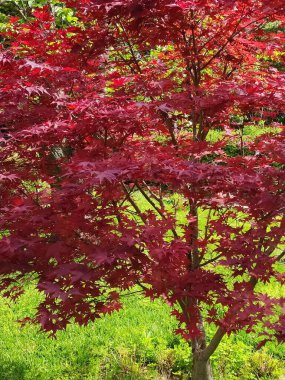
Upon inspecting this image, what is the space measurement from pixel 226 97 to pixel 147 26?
74cm

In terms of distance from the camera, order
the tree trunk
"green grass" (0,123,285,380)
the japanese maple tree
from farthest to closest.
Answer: "green grass" (0,123,285,380) < the tree trunk < the japanese maple tree

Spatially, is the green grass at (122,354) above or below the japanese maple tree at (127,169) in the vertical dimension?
below

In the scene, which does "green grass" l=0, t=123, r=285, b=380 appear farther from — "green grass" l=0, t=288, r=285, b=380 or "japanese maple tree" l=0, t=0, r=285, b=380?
"japanese maple tree" l=0, t=0, r=285, b=380

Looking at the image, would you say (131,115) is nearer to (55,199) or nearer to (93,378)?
(55,199)

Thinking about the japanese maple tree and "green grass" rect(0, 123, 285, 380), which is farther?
"green grass" rect(0, 123, 285, 380)

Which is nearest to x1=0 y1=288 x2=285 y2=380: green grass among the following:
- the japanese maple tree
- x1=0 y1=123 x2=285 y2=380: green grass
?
x1=0 y1=123 x2=285 y2=380: green grass

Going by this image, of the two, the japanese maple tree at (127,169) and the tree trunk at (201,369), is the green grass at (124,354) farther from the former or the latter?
the japanese maple tree at (127,169)

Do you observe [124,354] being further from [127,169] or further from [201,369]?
[127,169]

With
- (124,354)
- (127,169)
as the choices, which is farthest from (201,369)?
(127,169)

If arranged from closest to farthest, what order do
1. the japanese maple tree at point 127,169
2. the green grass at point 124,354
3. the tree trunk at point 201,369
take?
the japanese maple tree at point 127,169
the tree trunk at point 201,369
the green grass at point 124,354

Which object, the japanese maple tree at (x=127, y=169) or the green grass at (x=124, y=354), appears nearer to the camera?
the japanese maple tree at (x=127, y=169)

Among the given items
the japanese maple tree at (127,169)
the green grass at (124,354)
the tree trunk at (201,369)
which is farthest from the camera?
the green grass at (124,354)

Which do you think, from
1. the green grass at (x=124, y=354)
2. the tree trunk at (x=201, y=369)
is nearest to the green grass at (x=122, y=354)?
the green grass at (x=124, y=354)

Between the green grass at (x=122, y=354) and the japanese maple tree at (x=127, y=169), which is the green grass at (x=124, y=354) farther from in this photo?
the japanese maple tree at (x=127, y=169)
